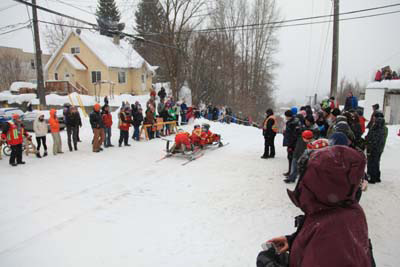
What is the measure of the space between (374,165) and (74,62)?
110 ft

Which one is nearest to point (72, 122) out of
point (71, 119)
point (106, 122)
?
point (71, 119)

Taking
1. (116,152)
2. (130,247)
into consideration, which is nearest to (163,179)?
(130,247)

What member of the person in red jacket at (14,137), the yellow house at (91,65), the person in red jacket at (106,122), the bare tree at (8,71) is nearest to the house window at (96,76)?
the yellow house at (91,65)

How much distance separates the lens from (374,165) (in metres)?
7.05

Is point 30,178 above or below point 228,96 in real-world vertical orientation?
below

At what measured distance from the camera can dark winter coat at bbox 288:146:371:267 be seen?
1.44m

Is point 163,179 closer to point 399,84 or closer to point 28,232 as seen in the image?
point 28,232

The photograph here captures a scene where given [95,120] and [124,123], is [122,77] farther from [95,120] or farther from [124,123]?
[95,120]

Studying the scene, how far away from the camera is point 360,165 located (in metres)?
1.54

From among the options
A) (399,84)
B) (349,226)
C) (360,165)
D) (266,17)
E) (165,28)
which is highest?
(266,17)

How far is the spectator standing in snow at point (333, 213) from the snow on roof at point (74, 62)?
3526 centimetres

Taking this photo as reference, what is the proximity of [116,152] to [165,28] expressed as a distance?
19346 millimetres

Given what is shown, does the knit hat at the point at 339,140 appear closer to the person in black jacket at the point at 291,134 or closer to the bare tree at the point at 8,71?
the person in black jacket at the point at 291,134

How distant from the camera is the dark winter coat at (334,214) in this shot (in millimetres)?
1440
